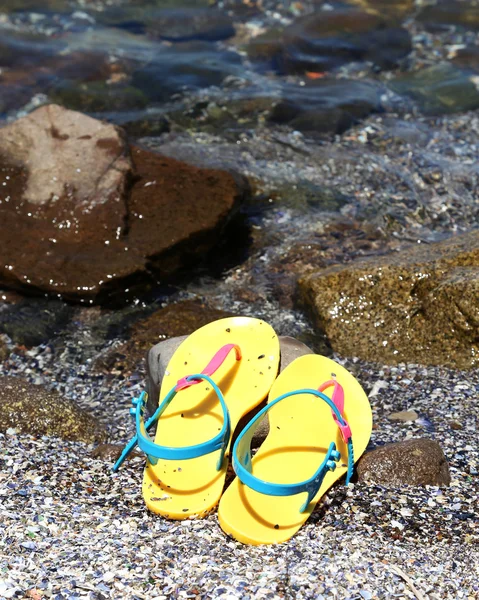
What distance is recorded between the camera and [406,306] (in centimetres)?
485

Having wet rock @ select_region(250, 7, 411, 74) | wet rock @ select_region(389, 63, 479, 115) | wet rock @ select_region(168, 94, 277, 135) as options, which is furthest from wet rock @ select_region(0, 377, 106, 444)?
wet rock @ select_region(250, 7, 411, 74)

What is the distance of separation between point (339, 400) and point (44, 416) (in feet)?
5.37

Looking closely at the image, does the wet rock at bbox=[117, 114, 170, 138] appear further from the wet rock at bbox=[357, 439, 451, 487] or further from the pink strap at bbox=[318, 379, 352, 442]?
the wet rock at bbox=[357, 439, 451, 487]

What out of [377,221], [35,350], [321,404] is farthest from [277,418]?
[377,221]

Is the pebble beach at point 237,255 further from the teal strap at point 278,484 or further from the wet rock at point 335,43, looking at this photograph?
the teal strap at point 278,484

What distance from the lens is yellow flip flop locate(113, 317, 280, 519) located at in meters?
3.28

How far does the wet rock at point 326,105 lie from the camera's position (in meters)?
8.21

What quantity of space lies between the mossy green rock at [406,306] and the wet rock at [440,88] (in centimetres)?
417

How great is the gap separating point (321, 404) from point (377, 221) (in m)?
3.19

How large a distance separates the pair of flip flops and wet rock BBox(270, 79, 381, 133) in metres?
4.64

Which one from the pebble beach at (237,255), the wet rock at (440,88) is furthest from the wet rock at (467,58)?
the wet rock at (440,88)

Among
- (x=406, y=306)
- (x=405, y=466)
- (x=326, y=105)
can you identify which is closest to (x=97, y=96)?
(x=326, y=105)

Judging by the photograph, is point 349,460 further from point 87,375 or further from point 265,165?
point 265,165

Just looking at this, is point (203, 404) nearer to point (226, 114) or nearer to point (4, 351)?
point (4, 351)
